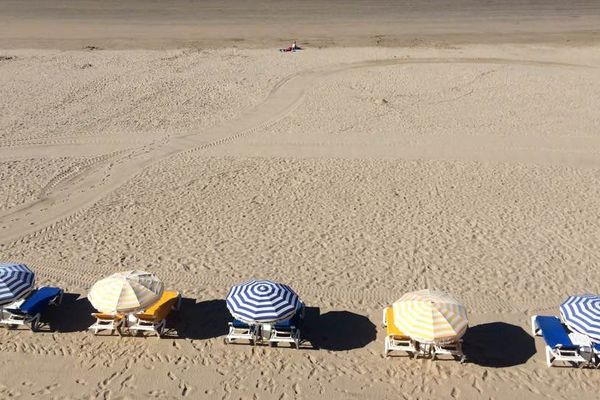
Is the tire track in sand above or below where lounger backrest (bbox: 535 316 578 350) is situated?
above

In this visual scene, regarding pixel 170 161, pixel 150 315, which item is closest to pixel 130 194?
pixel 170 161

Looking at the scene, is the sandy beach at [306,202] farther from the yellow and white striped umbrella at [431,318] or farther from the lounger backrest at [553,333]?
the yellow and white striped umbrella at [431,318]

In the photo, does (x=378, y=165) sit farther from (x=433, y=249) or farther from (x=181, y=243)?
(x=181, y=243)

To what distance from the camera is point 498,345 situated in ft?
41.8

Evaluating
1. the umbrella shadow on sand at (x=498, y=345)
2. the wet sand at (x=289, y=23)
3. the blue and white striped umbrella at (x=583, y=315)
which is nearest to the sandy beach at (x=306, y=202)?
the umbrella shadow on sand at (x=498, y=345)

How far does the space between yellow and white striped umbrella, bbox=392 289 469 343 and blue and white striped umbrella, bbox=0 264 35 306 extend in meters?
8.42

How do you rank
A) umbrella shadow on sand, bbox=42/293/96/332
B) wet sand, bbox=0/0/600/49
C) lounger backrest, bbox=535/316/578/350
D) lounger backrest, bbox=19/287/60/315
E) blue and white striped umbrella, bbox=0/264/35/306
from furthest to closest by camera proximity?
1. wet sand, bbox=0/0/600/49
2. umbrella shadow on sand, bbox=42/293/96/332
3. lounger backrest, bbox=19/287/60/315
4. blue and white striped umbrella, bbox=0/264/35/306
5. lounger backrest, bbox=535/316/578/350

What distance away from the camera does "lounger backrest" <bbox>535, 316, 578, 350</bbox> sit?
39.5ft

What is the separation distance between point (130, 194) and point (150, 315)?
8066 mm

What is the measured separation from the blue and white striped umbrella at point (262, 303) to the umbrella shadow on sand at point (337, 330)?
0.84 metres

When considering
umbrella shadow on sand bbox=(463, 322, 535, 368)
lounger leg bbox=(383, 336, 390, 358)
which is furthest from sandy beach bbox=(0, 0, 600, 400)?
lounger leg bbox=(383, 336, 390, 358)

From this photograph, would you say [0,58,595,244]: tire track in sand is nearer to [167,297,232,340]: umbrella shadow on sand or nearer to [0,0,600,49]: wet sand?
[167,297,232,340]: umbrella shadow on sand

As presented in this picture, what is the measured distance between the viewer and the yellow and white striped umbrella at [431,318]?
11656 mm

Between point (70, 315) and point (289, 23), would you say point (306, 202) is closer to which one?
point (70, 315)
